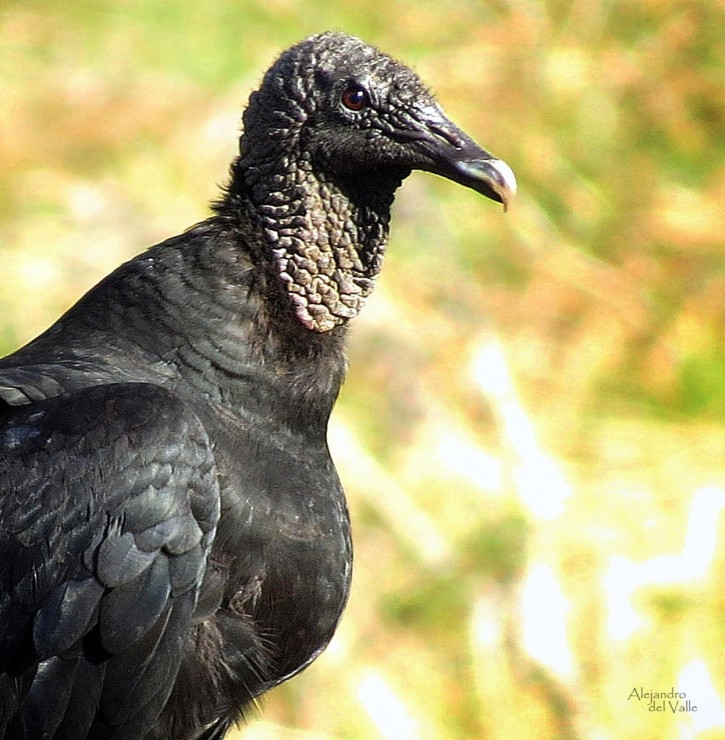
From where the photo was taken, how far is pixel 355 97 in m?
3.13

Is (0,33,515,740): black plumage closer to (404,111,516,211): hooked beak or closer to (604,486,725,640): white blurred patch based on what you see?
(404,111,516,211): hooked beak

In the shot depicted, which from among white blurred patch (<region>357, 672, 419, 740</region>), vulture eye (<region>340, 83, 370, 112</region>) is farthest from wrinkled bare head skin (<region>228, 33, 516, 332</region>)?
white blurred patch (<region>357, 672, 419, 740</region>)

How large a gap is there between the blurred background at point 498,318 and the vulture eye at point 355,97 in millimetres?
2621

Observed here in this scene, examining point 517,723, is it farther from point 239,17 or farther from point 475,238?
point 239,17

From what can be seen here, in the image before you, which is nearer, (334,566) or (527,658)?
(334,566)

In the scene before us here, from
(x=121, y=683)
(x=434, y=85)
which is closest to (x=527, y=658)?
(x=121, y=683)

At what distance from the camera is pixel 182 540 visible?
109 inches

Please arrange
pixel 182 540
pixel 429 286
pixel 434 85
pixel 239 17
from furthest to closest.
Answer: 1. pixel 239 17
2. pixel 434 85
3. pixel 429 286
4. pixel 182 540

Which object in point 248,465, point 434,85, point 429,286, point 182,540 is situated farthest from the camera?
point 434,85

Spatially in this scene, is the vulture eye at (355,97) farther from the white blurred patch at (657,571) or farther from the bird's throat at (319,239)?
the white blurred patch at (657,571)

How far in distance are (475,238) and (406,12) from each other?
185cm

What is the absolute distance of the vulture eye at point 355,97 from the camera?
10.3ft

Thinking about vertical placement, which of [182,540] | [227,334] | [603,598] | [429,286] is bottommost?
[182,540]

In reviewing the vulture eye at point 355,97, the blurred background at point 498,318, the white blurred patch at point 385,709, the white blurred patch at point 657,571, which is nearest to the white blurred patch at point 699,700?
the blurred background at point 498,318
